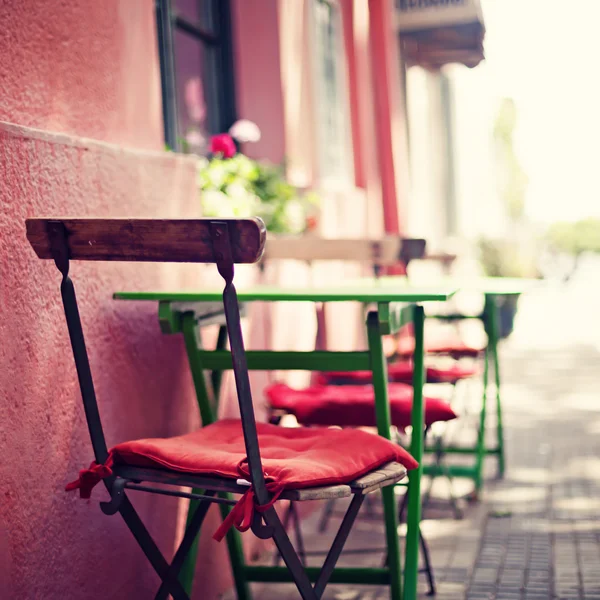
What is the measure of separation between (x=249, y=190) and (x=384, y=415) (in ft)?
8.99

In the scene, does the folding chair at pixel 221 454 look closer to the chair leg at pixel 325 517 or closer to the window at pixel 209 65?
the chair leg at pixel 325 517

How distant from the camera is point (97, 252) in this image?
241cm

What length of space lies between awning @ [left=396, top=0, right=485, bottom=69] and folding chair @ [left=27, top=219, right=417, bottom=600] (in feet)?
26.4

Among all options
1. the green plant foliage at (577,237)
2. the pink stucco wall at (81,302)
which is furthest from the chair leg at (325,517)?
the green plant foliage at (577,237)

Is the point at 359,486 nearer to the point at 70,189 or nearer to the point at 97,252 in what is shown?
the point at 97,252

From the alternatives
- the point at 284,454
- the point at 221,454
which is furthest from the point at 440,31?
the point at 221,454

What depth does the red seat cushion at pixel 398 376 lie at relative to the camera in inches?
183

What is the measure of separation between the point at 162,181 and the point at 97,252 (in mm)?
1184

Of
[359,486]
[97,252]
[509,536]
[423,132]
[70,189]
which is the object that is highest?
[423,132]

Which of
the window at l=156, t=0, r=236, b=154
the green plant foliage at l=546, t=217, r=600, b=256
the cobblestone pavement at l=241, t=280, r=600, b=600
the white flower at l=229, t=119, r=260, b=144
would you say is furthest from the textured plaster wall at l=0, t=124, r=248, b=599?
the green plant foliage at l=546, t=217, r=600, b=256

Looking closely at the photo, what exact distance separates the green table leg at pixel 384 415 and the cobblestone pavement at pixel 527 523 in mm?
552

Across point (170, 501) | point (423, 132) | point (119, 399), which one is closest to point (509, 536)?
point (170, 501)

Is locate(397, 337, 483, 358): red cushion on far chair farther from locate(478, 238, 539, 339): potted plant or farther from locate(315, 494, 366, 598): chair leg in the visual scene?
locate(478, 238, 539, 339): potted plant

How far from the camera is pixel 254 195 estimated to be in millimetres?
5617
